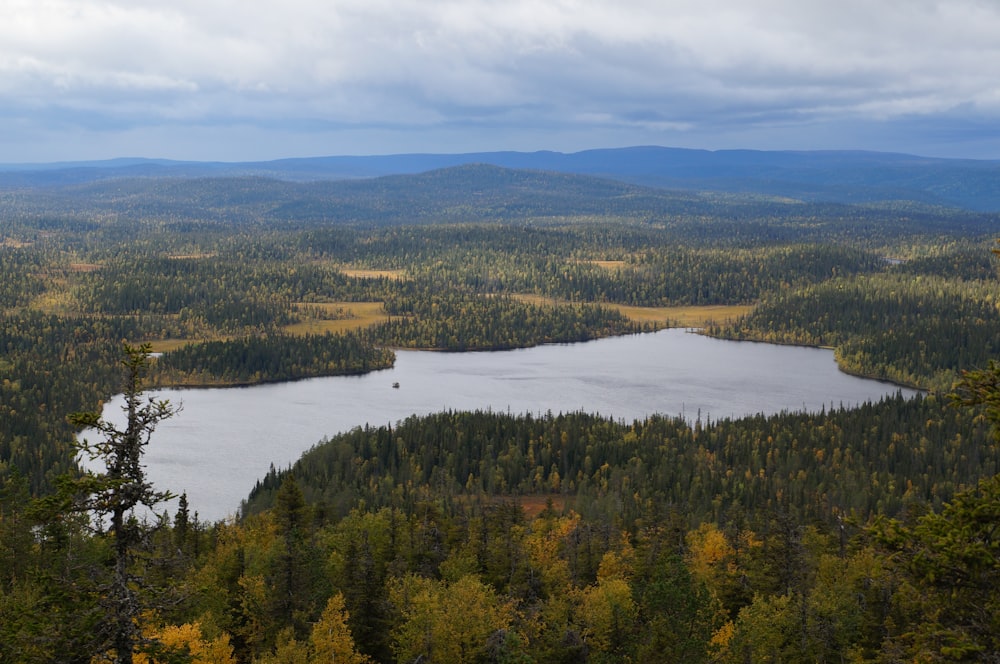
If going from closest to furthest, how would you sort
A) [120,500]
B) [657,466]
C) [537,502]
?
1. [120,500]
2. [537,502]
3. [657,466]

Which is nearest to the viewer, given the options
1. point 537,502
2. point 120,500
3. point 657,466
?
point 120,500

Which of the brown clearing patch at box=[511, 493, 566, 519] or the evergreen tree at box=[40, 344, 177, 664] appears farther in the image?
the brown clearing patch at box=[511, 493, 566, 519]

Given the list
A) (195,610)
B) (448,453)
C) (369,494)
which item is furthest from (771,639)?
(448,453)

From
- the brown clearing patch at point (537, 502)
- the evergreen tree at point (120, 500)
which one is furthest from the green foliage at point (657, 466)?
the evergreen tree at point (120, 500)

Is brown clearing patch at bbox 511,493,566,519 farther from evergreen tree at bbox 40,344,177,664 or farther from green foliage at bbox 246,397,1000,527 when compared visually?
evergreen tree at bbox 40,344,177,664

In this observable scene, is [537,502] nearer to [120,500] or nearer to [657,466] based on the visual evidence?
[657,466]

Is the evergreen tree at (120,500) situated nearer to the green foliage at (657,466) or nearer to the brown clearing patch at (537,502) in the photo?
the green foliage at (657,466)

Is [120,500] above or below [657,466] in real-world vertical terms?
above

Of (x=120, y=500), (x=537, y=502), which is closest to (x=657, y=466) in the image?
(x=537, y=502)

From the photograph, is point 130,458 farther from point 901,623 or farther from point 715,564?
point 715,564

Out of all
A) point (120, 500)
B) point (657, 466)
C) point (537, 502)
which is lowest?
point (537, 502)

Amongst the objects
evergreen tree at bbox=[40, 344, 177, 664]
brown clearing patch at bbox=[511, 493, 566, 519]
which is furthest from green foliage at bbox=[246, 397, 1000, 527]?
evergreen tree at bbox=[40, 344, 177, 664]
